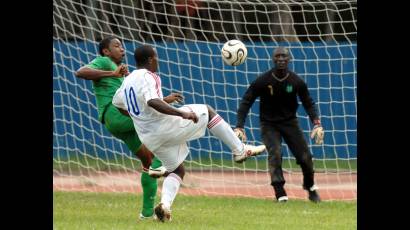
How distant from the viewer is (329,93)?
1881 centimetres

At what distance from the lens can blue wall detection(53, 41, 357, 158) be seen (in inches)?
722

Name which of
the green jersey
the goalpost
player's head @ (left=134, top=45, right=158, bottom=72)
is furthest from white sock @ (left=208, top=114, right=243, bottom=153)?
the goalpost

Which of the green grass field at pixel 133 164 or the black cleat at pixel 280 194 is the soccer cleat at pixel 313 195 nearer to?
the black cleat at pixel 280 194

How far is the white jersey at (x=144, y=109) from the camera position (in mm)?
10742

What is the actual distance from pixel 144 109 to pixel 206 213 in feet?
6.77

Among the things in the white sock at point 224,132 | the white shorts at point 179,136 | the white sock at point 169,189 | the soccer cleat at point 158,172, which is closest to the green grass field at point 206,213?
the white sock at point 169,189

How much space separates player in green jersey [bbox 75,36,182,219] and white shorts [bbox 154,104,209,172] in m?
0.47

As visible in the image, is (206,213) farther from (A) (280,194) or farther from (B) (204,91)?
(B) (204,91)

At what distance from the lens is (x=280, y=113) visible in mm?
14016

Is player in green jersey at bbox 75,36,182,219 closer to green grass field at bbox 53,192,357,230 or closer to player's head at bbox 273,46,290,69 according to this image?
green grass field at bbox 53,192,357,230

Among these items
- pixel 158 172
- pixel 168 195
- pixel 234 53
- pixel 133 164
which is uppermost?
pixel 234 53

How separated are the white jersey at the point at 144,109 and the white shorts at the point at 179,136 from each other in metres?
0.06

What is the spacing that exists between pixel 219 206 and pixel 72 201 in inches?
83.9

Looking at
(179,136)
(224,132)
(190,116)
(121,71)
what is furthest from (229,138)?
(121,71)
